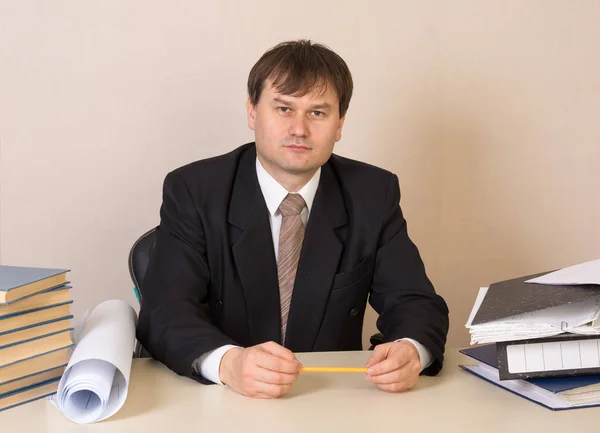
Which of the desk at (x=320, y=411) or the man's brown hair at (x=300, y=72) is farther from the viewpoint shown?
the man's brown hair at (x=300, y=72)

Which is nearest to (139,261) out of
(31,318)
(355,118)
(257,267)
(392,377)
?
(257,267)

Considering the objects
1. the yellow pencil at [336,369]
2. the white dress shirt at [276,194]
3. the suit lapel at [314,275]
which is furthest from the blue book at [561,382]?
the white dress shirt at [276,194]

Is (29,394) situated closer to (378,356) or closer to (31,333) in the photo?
(31,333)

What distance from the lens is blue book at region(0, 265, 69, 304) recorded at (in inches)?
55.9

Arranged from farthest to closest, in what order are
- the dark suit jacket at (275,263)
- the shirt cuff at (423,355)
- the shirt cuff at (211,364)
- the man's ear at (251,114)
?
the man's ear at (251,114), the dark suit jacket at (275,263), the shirt cuff at (423,355), the shirt cuff at (211,364)

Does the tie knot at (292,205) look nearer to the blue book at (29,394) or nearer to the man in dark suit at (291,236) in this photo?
the man in dark suit at (291,236)

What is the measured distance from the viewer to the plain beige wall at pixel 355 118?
272cm

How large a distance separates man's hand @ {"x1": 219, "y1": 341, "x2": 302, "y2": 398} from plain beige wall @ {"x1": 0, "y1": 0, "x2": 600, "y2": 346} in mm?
1423

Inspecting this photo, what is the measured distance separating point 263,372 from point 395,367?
0.28m

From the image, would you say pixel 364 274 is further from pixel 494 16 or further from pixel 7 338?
pixel 494 16

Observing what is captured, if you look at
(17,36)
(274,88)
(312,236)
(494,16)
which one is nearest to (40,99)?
(17,36)

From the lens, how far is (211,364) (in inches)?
63.8

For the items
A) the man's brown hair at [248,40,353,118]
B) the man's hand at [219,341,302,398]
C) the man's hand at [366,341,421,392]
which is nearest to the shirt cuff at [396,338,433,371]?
the man's hand at [366,341,421,392]

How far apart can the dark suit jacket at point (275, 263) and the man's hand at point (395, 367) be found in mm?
210
